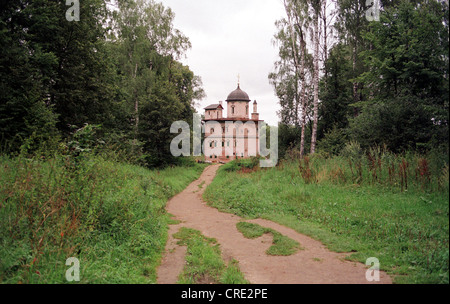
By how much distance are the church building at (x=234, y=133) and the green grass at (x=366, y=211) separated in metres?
27.0

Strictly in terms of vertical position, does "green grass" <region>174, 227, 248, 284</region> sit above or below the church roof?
below

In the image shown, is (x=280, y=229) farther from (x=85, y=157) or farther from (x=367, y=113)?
(x=367, y=113)

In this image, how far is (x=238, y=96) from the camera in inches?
1602

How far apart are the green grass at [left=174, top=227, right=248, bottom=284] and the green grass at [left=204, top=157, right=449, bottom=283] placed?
2414 millimetres

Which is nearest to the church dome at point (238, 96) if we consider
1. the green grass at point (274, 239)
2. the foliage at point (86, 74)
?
the foliage at point (86, 74)

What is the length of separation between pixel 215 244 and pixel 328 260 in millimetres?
2603

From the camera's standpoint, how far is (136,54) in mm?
22859

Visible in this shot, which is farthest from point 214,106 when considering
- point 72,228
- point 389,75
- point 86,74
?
point 72,228

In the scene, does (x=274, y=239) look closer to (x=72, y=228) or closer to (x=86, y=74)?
(x=72, y=228)

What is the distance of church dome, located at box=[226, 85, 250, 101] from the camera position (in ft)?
133

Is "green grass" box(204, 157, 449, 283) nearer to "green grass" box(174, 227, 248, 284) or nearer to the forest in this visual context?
the forest

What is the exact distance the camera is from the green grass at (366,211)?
432 centimetres

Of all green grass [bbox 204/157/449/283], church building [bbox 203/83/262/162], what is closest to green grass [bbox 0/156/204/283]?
green grass [bbox 204/157/449/283]

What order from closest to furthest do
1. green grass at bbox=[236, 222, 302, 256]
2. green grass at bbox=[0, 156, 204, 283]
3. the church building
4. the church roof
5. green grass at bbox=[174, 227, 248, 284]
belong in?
green grass at bbox=[0, 156, 204, 283] → green grass at bbox=[174, 227, 248, 284] → green grass at bbox=[236, 222, 302, 256] → the church building → the church roof
